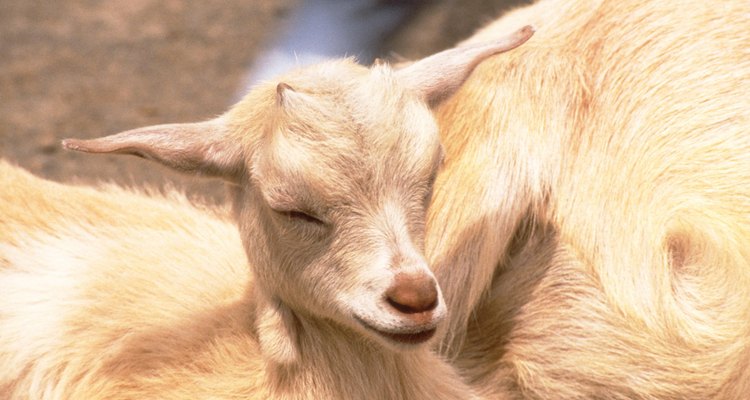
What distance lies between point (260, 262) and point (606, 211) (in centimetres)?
129

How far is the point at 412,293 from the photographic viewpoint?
3018 millimetres

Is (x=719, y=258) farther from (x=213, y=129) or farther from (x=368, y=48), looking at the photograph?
(x=368, y=48)

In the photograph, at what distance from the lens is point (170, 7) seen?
944 centimetres

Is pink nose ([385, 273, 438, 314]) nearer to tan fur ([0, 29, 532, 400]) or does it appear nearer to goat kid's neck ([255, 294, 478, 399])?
tan fur ([0, 29, 532, 400])

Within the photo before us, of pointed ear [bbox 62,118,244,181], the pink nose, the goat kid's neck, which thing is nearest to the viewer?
the pink nose

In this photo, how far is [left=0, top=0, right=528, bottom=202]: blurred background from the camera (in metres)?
7.71

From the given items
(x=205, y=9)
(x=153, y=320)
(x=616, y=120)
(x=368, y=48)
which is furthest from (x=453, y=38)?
(x=153, y=320)

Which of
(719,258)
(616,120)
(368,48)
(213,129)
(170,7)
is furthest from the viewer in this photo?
(170,7)

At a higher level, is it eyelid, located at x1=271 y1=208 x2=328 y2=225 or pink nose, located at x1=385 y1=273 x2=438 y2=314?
eyelid, located at x1=271 y1=208 x2=328 y2=225

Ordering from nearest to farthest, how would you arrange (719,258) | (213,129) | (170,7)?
(213,129) → (719,258) → (170,7)

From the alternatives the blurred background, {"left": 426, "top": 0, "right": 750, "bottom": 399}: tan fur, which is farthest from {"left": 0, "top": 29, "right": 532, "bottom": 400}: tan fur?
the blurred background

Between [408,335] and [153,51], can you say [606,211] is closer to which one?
[408,335]

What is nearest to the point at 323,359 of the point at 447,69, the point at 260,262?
the point at 260,262

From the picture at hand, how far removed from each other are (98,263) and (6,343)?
A: 42 centimetres
